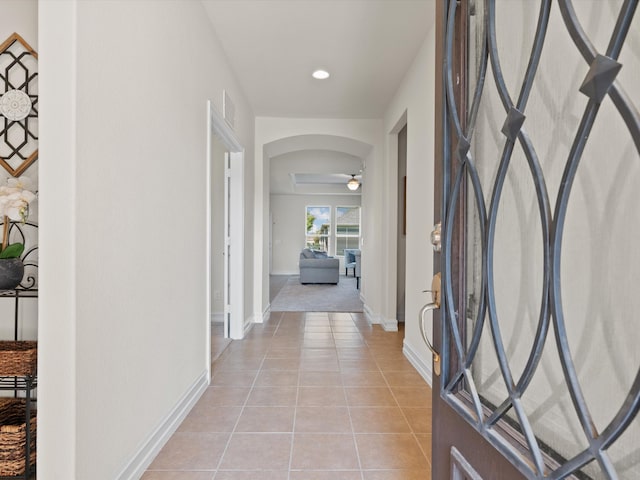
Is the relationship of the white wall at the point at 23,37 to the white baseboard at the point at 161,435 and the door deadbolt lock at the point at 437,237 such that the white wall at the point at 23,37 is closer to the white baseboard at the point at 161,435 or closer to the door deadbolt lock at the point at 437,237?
the white baseboard at the point at 161,435

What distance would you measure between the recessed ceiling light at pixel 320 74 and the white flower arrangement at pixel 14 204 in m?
2.73

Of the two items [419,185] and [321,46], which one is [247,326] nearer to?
[419,185]

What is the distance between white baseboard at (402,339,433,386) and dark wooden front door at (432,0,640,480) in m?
1.99

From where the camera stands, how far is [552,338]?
601 millimetres

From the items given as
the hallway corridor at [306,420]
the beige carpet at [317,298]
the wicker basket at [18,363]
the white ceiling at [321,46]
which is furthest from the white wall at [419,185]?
the beige carpet at [317,298]

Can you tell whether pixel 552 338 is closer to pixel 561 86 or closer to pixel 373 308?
pixel 561 86

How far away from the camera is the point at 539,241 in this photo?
628mm

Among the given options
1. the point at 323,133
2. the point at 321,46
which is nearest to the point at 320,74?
the point at 321,46

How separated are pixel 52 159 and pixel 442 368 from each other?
1350mm

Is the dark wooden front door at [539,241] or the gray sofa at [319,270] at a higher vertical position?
the dark wooden front door at [539,241]

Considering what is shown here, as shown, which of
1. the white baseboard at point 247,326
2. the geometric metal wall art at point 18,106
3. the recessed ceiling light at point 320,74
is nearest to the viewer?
the geometric metal wall art at point 18,106

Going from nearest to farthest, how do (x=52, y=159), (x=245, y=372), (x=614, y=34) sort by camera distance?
(x=614, y=34), (x=52, y=159), (x=245, y=372)

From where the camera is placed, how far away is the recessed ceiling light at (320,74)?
140 inches

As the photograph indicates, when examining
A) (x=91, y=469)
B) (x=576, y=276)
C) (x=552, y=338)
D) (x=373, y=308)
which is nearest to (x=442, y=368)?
(x=552, y=338)
